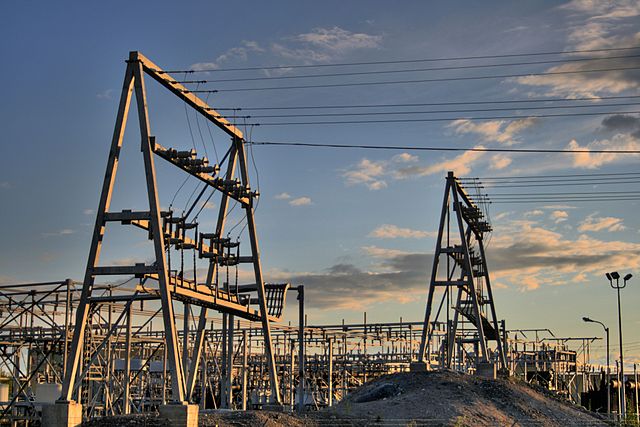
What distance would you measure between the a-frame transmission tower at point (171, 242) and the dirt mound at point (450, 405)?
4.37 metres

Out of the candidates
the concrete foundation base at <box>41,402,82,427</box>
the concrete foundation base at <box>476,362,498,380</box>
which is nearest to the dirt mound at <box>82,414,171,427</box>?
the concrete foundation base at <box>41,402,82,427</box>

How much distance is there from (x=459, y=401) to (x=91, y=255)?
14.1 m

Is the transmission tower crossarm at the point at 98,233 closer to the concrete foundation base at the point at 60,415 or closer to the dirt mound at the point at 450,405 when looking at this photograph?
the concrete foundation base at the point at 60,415

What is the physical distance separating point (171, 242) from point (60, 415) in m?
5.43

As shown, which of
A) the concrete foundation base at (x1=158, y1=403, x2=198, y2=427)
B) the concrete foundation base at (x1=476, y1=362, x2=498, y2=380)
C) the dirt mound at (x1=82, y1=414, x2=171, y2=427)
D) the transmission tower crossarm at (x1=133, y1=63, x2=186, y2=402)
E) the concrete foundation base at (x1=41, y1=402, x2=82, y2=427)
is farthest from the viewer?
the concrete foundation base at (x1=476, y1=362, x2=498, y2=380)

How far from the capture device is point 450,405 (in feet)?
95.2

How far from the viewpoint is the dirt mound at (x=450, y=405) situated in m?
26.5

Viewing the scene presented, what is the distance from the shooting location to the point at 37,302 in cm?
3838

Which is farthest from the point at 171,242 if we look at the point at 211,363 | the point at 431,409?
the point at 211,363

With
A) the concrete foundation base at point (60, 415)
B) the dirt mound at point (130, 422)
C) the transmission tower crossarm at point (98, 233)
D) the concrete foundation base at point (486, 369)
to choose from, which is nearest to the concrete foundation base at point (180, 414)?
the dirt mound at point (130, 422)

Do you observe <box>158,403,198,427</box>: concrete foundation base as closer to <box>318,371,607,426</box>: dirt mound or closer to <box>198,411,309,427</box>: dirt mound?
<box>198,411,309,427</box>: dirt mound

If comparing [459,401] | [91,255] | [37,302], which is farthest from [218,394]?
[91,255]

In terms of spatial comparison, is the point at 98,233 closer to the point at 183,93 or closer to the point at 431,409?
the point at 183,93

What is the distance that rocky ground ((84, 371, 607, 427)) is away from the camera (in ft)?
72.5
